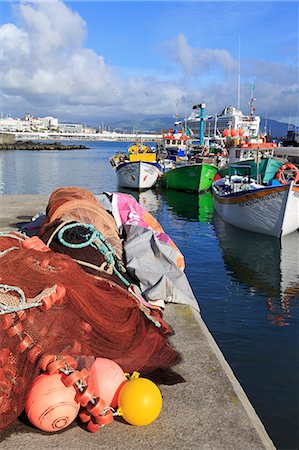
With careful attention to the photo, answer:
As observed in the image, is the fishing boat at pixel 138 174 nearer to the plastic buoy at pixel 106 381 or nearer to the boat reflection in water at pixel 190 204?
the boat reflection in water at pixel 190 204

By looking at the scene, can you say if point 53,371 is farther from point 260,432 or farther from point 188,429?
point 260,432

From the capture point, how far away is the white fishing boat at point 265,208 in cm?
1488

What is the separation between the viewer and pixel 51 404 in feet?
10.1

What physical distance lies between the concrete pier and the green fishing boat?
84.5 ft

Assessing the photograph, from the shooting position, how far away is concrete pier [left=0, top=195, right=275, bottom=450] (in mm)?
3072

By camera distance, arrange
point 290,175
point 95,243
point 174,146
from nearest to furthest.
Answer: point 95,243, point 290,175, point 174,146

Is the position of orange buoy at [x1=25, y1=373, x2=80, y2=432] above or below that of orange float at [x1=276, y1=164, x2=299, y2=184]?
below

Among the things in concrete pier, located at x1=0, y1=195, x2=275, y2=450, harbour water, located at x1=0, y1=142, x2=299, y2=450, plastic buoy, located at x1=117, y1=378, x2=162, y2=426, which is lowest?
harbour water, located at x1=0, y1=142, x2=299, y2=450

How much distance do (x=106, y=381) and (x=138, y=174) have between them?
2827cm

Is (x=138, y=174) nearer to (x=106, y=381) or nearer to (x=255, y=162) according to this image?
(x=255, y=162)

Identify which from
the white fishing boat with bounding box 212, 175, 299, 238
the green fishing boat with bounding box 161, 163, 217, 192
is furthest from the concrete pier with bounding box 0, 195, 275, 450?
the green fishing boat with bounding box 161, 163, 217, 192

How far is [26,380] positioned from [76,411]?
1.47 feet

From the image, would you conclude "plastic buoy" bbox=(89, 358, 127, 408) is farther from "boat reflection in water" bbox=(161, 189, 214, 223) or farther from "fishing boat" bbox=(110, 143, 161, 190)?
"fishing boat" bbox=(110, 143, 161, 190)

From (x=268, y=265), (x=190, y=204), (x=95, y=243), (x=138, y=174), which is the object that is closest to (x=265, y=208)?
(x=268, y=265)
